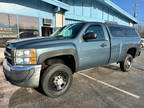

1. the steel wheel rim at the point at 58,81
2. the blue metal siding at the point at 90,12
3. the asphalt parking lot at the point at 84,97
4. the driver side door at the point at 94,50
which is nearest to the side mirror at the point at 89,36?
the driver side door at the point at 94,50

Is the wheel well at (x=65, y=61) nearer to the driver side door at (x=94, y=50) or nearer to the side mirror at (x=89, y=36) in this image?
the driver side door at (x=94, y=50)

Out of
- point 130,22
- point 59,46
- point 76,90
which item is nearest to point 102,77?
point 76,90

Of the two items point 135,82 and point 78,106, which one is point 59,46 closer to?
point 78,106

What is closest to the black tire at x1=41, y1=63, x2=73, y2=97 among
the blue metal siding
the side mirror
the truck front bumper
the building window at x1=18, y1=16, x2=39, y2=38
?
the truck front bumper

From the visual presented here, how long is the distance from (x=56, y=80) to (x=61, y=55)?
703mm

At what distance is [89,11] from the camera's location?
12.2m

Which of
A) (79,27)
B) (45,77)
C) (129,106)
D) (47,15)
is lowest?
(129,106)

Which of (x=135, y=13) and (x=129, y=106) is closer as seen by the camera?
(x=129, y=106)

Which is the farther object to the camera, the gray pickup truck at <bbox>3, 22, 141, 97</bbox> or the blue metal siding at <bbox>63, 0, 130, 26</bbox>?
the blue metal siding at <bbox>63, 0, 130, 26</bbox>

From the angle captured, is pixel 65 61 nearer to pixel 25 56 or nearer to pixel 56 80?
pixel 56 80

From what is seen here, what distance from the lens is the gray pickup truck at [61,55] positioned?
219 centimetres

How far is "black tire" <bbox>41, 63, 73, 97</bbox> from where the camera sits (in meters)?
2.47

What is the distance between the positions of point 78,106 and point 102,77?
6.82 ft

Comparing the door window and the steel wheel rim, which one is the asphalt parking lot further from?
the door window
